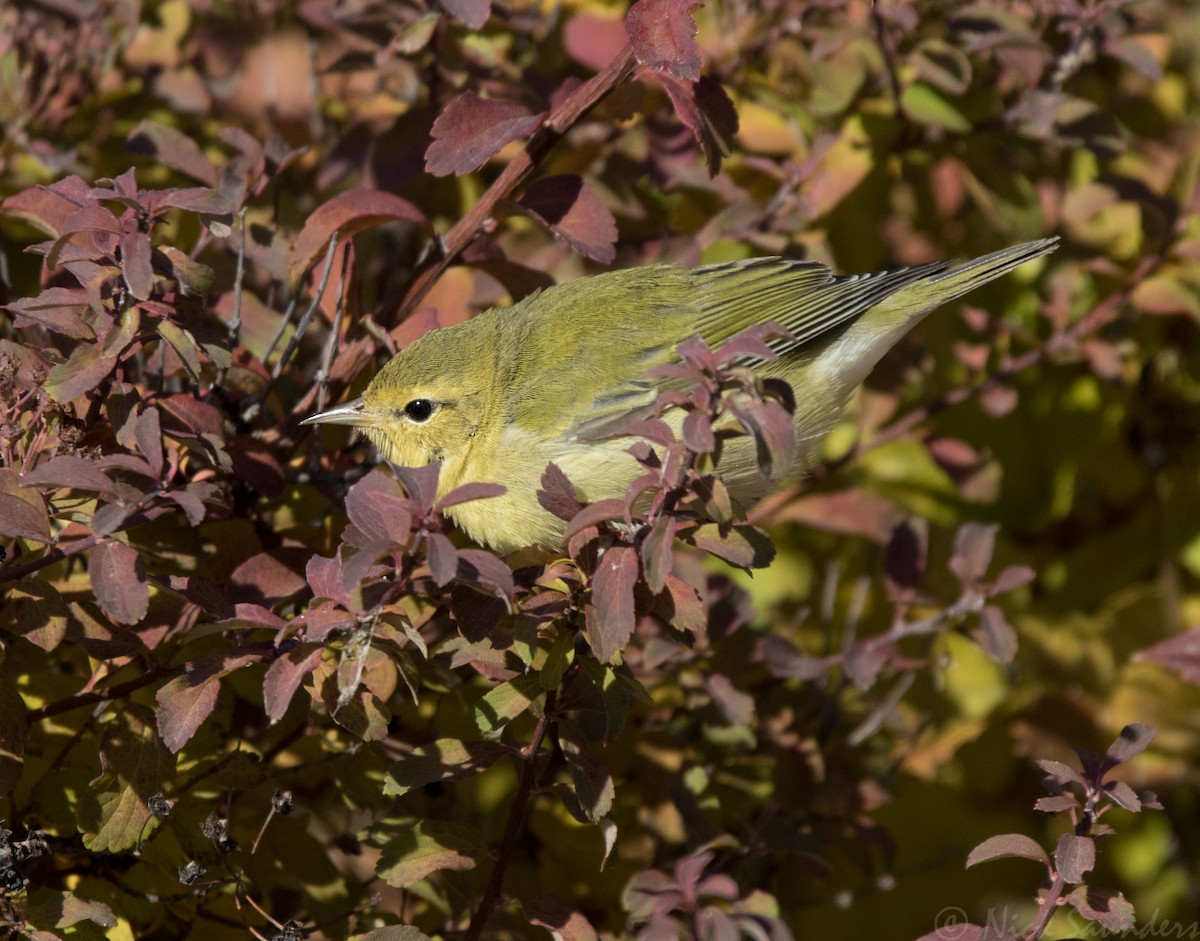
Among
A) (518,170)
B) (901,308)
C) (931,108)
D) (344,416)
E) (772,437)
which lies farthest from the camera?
(901,308)

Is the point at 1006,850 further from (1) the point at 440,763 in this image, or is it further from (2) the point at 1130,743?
(1) the point at 440,763

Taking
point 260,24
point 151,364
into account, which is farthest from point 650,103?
point 151,364

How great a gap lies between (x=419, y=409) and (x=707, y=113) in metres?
1.03

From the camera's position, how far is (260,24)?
3.43 meters

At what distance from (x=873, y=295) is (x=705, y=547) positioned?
1435mm

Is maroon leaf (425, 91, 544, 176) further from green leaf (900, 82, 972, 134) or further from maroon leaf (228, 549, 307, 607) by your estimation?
green leaf (900, 82, 972, 134)

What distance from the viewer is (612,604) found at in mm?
1657

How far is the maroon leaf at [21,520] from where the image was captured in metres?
1.65

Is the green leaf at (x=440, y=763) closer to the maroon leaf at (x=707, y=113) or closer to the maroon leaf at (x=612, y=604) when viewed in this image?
the maroon leaf at (x=612, y=604)

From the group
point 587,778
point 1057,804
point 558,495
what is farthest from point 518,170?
point 1057,804

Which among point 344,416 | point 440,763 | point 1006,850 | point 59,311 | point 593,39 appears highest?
point 59,311

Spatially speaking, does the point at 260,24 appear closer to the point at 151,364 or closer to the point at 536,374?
the point at 536,374

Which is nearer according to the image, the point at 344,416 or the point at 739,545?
the point at 739,545

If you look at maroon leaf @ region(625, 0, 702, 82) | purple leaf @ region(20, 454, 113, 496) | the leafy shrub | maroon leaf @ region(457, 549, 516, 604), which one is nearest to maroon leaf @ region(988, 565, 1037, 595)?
the leafy shrub
